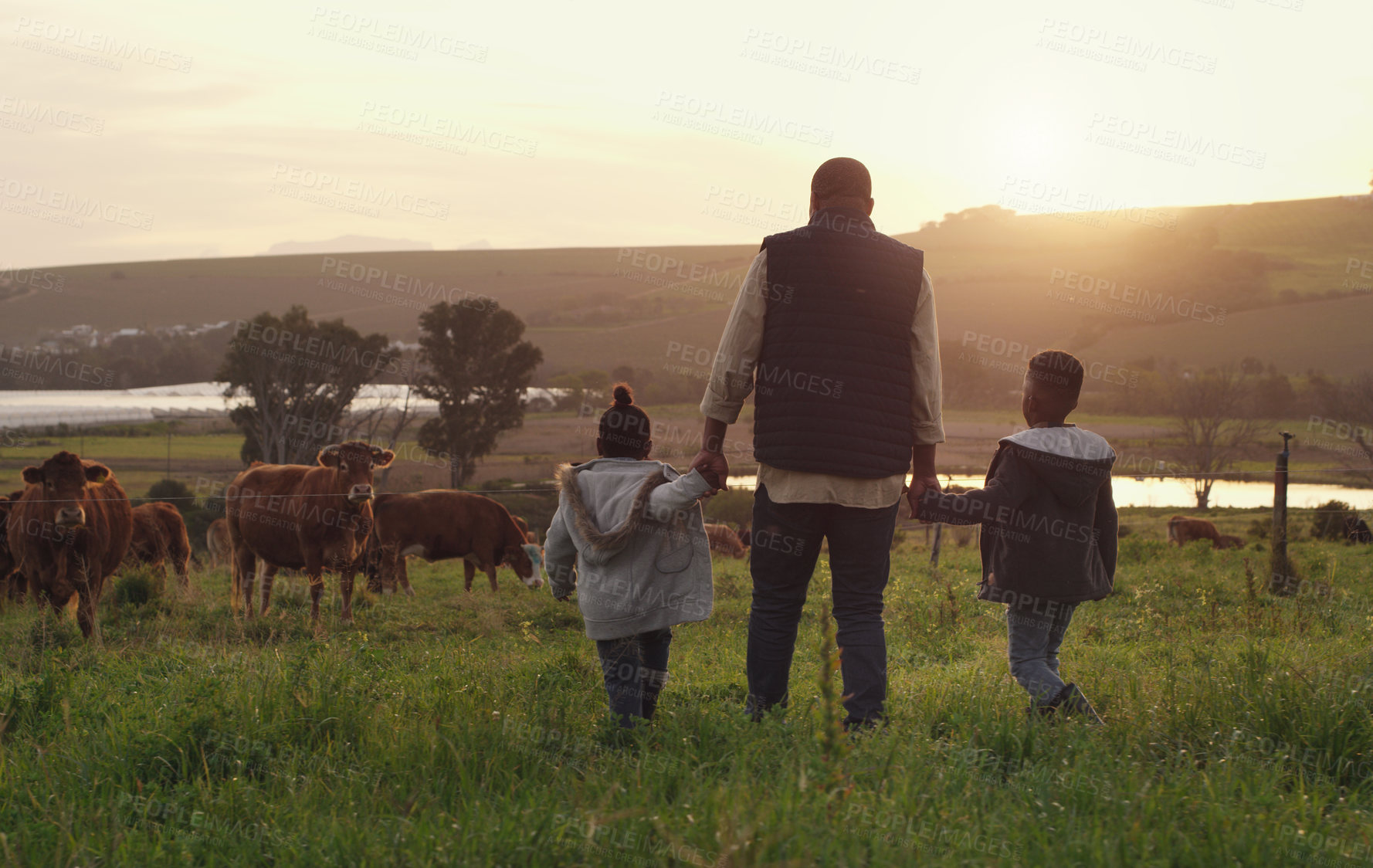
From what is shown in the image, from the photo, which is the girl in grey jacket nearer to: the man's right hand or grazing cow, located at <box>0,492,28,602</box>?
the man's right hand

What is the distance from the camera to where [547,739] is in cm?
328

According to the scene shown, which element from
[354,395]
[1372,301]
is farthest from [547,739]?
[1372,301]

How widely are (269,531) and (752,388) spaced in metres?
7.30

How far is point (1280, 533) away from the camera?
824cm

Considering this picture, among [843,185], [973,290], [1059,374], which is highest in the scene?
[973,290]

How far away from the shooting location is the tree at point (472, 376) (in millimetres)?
44344

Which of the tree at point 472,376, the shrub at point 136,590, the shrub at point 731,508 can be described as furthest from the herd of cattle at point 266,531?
the tree at point 472,376

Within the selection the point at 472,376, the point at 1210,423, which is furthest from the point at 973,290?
the point at 472,376

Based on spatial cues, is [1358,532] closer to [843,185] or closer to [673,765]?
[843,185]

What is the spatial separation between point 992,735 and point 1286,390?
59553mm

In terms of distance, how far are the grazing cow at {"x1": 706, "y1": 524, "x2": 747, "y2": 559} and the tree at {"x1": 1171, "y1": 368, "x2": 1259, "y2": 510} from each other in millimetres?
30365

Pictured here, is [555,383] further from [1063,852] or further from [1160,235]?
[1160,235]

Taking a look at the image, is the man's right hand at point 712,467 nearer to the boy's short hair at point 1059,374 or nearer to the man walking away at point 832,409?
the man walking away at point 832,409

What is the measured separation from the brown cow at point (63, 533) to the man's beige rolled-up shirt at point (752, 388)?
5.98 meters
